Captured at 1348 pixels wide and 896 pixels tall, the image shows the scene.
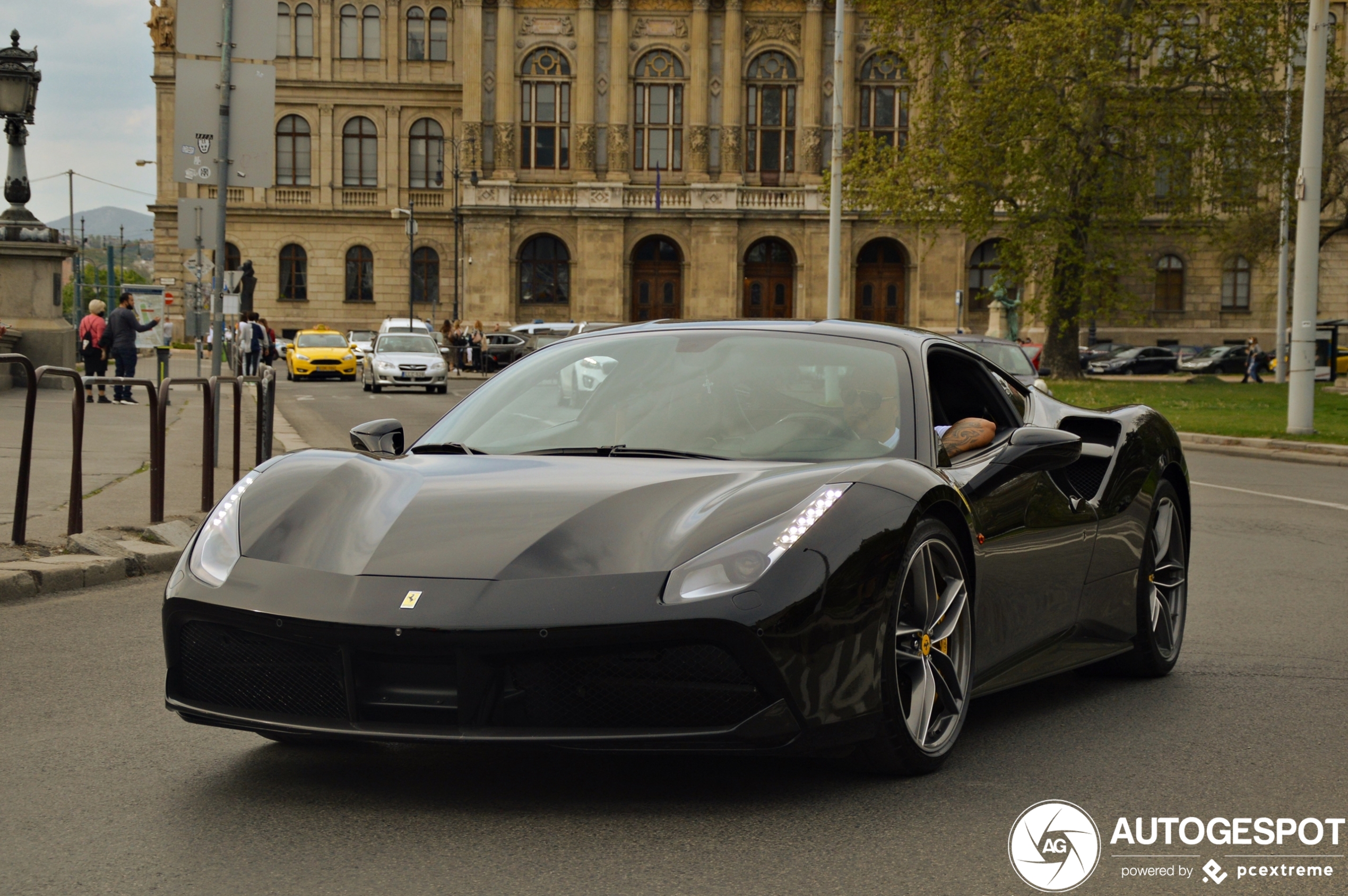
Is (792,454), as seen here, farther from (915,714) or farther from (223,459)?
(223,459)

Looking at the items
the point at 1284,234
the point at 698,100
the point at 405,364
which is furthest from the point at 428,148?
the point at 1284,234

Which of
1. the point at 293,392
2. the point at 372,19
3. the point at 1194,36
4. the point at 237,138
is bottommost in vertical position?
the point at 293,392

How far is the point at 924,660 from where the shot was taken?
14.7 ft

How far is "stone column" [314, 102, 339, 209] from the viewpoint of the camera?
79812mm

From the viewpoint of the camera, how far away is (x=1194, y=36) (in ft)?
136

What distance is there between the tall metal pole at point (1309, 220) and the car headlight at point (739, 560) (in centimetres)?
1971

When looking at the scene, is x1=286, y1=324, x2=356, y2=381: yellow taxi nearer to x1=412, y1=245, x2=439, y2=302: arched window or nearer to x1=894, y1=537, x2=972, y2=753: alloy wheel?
x1=412, y1=245, x2=439, y2=302: arched window

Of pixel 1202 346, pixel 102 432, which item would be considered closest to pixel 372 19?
pixel 1202 346

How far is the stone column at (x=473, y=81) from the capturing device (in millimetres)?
73062

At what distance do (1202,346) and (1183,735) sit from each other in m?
70.7

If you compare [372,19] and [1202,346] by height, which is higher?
[372,19]

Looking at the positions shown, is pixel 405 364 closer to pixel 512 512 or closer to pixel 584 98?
pixel 584 98

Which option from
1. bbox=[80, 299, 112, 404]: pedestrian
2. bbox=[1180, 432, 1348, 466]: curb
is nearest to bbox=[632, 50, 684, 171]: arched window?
bbox=[80, 299, 112, 404]: pedestrian
